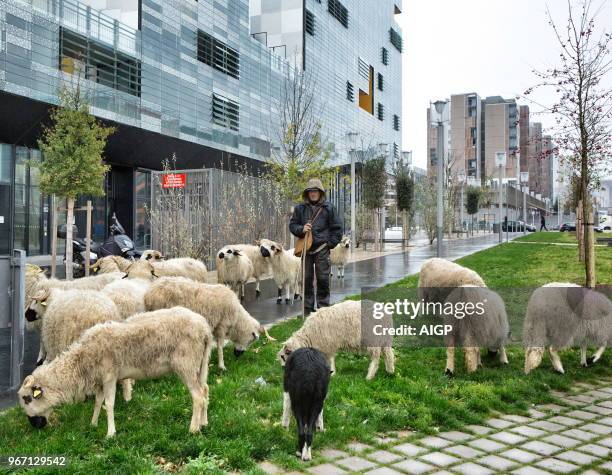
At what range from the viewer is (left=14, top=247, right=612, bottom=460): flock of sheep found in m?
4.52

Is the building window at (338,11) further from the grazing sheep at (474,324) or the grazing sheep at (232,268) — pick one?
the grazing sheep at (474,324)

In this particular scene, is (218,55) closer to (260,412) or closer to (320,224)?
(320,224)

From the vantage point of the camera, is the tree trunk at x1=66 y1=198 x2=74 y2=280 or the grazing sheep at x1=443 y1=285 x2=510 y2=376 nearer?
the grazing sheep at x1=443 y1=285 x2=510 y2=376

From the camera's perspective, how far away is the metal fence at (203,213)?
52.1 ft

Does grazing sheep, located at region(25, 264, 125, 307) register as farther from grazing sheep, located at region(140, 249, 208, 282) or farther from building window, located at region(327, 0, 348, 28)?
building window, located at region(327, 0, 348, 28)

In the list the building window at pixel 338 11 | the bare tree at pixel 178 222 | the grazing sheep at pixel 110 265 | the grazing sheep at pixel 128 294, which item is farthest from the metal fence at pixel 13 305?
the building window at pixel 338 11

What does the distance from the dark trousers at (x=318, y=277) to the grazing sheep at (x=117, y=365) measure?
400cm

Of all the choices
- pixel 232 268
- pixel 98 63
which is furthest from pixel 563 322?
pixel 98 63

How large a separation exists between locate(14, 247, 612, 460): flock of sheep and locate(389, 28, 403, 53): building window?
5198 cm

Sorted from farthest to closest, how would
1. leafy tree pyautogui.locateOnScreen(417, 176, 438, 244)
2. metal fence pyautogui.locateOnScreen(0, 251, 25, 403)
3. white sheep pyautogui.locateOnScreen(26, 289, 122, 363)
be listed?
leafy tree pyautogui.locateOnScreen(417, 176, 438, 244) < metal fence pyautogui.locateOnScreen(0, 251, 25, 403) < white sheep pyautogui.locateOnScreen(26, 289, 122, 363)

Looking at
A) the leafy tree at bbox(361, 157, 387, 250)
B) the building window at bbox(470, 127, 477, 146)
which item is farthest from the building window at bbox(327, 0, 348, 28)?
the building window at bbox(470, 127, 477, 146)

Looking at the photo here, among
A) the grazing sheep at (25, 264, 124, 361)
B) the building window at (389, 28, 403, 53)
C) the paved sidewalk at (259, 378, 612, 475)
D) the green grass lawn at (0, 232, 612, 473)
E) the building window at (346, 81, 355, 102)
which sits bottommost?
the paved sidewalk at (259, 378, 612, 475)

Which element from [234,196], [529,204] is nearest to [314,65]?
[234,196]

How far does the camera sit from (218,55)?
2731 cm
